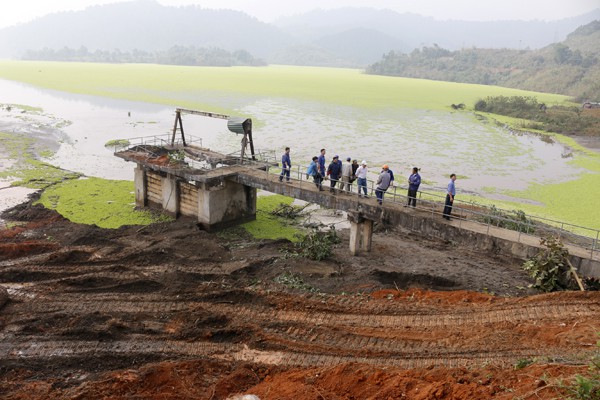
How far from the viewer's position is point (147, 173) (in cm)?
2516

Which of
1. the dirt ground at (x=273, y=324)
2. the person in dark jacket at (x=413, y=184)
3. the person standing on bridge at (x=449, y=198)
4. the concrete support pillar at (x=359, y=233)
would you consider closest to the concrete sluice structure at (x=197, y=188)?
the dirt ground at (x=273, y=324)

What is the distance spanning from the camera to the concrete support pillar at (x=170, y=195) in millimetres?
23766

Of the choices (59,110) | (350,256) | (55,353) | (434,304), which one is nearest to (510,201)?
(350,256)

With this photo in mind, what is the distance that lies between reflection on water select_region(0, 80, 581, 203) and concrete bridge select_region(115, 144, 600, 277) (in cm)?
808

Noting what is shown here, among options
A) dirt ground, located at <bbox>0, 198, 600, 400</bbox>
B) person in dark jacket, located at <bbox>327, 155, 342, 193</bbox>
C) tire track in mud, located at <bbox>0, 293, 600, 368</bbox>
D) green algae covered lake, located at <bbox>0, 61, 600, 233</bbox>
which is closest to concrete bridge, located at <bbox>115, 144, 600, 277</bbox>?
person in dark jacket, located at <bbox>327, 155, 342, 193</bbox>

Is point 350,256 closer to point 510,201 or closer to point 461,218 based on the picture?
point 461,218

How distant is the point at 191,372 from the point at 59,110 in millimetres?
56295

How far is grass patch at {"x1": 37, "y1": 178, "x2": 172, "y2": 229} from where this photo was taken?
23.9 meters

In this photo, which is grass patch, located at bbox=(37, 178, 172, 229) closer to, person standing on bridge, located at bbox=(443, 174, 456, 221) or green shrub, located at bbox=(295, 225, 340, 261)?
green shrub, located at bbox=(295, 225, 340, 261)

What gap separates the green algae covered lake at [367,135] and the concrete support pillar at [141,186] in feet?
23.5

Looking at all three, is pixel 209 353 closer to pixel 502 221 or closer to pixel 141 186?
pixel 502 221

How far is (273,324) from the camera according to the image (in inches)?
546

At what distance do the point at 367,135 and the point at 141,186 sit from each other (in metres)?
25.8

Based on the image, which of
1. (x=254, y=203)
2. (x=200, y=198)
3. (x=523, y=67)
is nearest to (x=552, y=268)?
(x=254, y=203)
